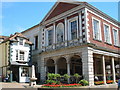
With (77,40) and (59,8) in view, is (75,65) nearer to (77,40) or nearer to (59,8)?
(77,40)

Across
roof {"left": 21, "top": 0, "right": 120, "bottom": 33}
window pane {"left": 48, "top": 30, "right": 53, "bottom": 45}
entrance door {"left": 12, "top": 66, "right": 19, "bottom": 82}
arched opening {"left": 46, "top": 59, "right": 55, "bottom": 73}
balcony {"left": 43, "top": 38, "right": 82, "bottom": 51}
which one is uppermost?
roof {"left": 21, "top": 0, "right": 120, "bottom": 33}

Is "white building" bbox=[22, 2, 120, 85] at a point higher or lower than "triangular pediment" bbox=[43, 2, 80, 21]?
lower

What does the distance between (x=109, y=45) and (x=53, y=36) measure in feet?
26.5

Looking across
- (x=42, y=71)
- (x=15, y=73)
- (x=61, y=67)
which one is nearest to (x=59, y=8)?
(x=61, y=67)

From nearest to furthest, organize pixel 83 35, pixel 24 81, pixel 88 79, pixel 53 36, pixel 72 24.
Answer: pixel 88 79 < pixel 83 35 < pixel 72 24 < pixel 53 36 < pixel 24 81

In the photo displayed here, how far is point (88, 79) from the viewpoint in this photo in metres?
17.9

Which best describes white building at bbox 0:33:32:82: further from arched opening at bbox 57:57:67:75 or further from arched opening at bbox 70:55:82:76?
arched opening at bbox 70:55:82:76

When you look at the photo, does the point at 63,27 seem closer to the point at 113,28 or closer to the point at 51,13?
the point at 51,13

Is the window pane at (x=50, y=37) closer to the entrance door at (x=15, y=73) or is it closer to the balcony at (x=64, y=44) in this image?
the balcony at (x=64, y=44)

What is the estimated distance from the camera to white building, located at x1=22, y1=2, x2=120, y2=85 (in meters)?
19.4

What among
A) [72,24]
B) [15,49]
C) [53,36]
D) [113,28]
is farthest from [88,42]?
[15,49]

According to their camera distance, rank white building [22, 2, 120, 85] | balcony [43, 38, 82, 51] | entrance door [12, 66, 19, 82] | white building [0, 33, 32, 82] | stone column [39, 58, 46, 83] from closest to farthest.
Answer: white building [22, 2, 120, 85]
balcony [43, 38, 82, 51]
stone column [39, 58, 46, 83]
white building [0, 33, 32, 82]
entrance door [12, 66, 19, 82]

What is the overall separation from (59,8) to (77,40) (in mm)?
6458

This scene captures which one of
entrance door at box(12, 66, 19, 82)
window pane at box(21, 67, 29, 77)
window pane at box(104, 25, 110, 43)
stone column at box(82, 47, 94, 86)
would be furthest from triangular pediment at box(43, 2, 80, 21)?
entrance door at box(12, 66, 19, 82)
